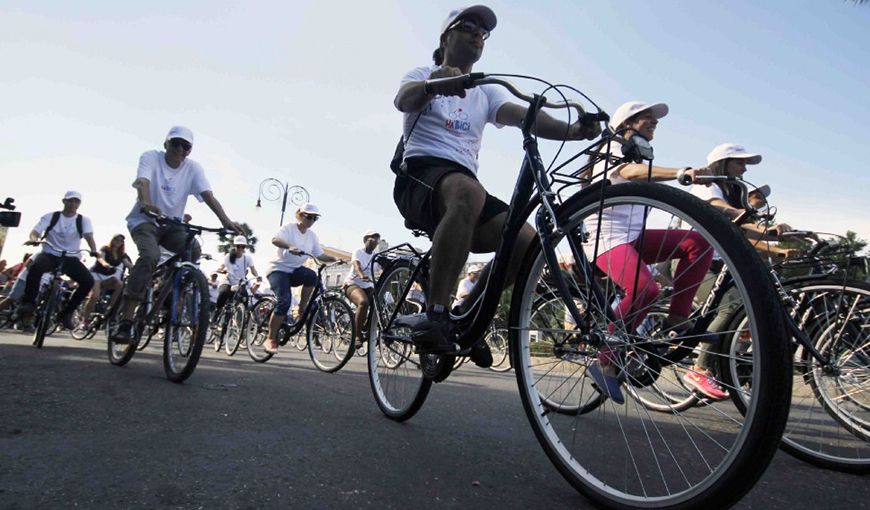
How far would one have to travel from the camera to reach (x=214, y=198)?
552 cm

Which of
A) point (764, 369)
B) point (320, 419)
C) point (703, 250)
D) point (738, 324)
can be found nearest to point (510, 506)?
point (764, 369)

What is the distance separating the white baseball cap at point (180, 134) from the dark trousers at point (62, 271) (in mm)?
4374

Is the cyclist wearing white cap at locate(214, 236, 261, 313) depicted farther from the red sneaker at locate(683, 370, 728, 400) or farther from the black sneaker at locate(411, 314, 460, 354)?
the red sneaker at locate(683, 370, 728, 400)

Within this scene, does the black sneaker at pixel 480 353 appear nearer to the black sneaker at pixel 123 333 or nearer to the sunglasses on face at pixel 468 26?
the sunglasses on face at pixel 468 26

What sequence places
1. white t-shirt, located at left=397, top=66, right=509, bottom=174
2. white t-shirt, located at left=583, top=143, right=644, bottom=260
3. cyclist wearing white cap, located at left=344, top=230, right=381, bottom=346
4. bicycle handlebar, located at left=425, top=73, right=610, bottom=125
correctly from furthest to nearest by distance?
cyclist wearing white cap, located at left=344, top=230, right=381, bottom=346
white t-shirt, located at left=397, top=66, right=509, bottom=174
bicycle handlebar, located at left=425, top=73, right=610, bottom=125
white t-shirt, located at left=583, top=143, right=644, bottom=260

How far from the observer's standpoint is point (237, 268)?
1137 centimetres

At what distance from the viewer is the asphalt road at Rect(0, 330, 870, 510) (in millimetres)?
1755

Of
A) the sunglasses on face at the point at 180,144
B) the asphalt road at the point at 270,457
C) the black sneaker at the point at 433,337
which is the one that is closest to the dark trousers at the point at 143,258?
the sunglasses on face at the point at 180,144

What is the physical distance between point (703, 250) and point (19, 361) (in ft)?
17.5

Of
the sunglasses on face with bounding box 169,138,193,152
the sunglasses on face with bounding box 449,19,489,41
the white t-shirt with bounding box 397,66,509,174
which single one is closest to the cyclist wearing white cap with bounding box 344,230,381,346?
the sunglasses on face with bounding box 169,138,193,152

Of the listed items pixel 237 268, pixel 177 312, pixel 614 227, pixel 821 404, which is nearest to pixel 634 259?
pixel 614 227

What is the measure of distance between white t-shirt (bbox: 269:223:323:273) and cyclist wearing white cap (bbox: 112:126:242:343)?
2.74 meters

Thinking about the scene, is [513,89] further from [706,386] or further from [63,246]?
[63,246]

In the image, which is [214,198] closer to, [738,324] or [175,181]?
[175,181]
